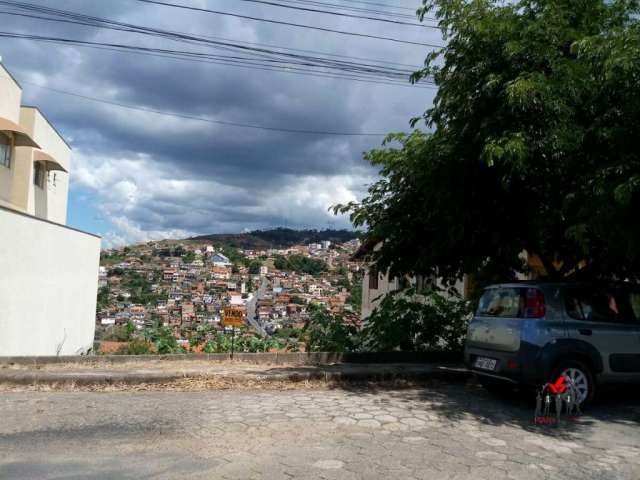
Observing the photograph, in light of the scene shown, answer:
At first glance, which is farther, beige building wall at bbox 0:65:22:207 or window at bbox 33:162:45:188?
window at bbox 33:162:45:188

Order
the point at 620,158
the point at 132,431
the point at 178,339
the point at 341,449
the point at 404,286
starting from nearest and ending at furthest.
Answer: the point at 341,449
the point at 132,431
the point at 620,158
the point at 404,286
the point at 178,339

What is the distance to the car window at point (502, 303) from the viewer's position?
6.85 meters

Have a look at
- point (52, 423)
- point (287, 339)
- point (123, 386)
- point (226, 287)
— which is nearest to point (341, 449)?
point (52, 423)

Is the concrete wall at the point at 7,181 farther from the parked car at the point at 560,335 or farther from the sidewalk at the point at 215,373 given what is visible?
the parked car at the point at 560,335

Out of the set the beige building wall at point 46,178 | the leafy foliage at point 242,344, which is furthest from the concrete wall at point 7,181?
the leafy foliage at point 242,344

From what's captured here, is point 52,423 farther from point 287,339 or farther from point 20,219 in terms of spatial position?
point 20,219

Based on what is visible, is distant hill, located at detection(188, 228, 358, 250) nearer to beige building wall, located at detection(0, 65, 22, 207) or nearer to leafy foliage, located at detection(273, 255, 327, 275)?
leafy foliage, located at detection(273, 255, 327, 275)

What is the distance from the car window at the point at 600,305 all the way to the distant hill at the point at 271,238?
2969cm

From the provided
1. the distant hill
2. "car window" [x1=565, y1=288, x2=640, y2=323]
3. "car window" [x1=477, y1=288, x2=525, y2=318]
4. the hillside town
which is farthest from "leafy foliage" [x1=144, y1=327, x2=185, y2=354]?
the distant hill

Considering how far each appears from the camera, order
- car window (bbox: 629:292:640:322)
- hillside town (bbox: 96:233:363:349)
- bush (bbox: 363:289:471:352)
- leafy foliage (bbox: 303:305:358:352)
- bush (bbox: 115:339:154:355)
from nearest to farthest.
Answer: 1. car window (bbox: 629:292:640:322)
2. bush (bbox: 363:289:471:352)
3. leafy foliage (bbox: 303:305:358:352)
4. bush (bbox: 115:339:154:355)
5. hillside town (bbox: 96:233:363:349)

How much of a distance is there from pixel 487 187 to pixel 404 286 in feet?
9.97

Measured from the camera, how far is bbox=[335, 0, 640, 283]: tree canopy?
252 inches

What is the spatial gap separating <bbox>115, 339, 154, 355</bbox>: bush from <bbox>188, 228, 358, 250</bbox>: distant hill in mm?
25771

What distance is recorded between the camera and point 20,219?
13180 mm
